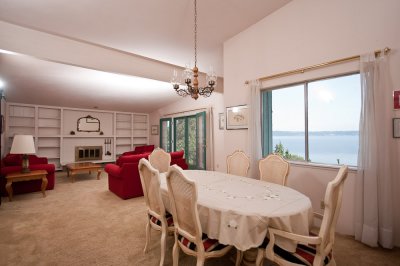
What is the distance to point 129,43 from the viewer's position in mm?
3574

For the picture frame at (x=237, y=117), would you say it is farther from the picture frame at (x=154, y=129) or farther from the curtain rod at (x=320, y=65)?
the picture frame at (x=154, y=129)

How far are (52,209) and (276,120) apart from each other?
4118mm

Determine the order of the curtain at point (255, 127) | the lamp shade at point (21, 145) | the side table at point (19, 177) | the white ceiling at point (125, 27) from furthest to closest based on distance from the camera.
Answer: the lamp shade at point (21, 145) < the side table at point (19, 177) < the curtain at point (255, 127) < the white ceiling at point (125, 27)

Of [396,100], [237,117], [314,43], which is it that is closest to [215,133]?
[237,117]

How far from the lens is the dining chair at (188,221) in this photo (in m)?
1.38

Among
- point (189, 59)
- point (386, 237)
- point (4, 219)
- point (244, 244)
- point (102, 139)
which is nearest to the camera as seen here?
point (244, 244)

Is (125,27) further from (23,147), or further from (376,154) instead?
(376,154)

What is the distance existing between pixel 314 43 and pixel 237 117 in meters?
1.65

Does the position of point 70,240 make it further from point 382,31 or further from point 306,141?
point 382,31

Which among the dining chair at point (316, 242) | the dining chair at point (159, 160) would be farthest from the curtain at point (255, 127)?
the dining chair at point (316, 242)

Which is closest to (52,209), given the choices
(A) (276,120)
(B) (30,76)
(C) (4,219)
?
(C) (4,219)

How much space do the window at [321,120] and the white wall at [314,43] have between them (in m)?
0.24

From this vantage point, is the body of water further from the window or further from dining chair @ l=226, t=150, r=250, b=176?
dining chair @ l=226, t=150, r=250, b=176

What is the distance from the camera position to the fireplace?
281 inches
